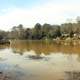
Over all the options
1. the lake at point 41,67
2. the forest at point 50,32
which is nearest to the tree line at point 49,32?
the forest at point 50,32

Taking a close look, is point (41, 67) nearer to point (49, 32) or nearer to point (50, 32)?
point (50, 32)

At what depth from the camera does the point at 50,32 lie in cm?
10731

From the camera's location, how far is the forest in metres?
92.9

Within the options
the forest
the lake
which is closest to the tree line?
the forest

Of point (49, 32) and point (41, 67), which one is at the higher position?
point (49, 32)

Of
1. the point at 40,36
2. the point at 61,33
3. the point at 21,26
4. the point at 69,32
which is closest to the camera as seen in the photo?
the point at 69,32

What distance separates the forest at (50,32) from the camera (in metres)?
92.9

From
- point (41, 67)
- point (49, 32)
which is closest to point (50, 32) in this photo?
point (49, 32)

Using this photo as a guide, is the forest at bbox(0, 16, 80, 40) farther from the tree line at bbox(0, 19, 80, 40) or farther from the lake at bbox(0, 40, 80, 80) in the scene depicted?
the lake at bbox(0, 40, 80, 80)

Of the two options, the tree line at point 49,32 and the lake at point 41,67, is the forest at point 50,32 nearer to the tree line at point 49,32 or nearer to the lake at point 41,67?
the tree line at point 49,32

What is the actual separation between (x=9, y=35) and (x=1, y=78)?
120281 mm

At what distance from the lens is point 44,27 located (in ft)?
390

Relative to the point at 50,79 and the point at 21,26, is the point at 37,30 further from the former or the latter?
the point at 50,79

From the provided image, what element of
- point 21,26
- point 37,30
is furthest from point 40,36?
point 21,26
